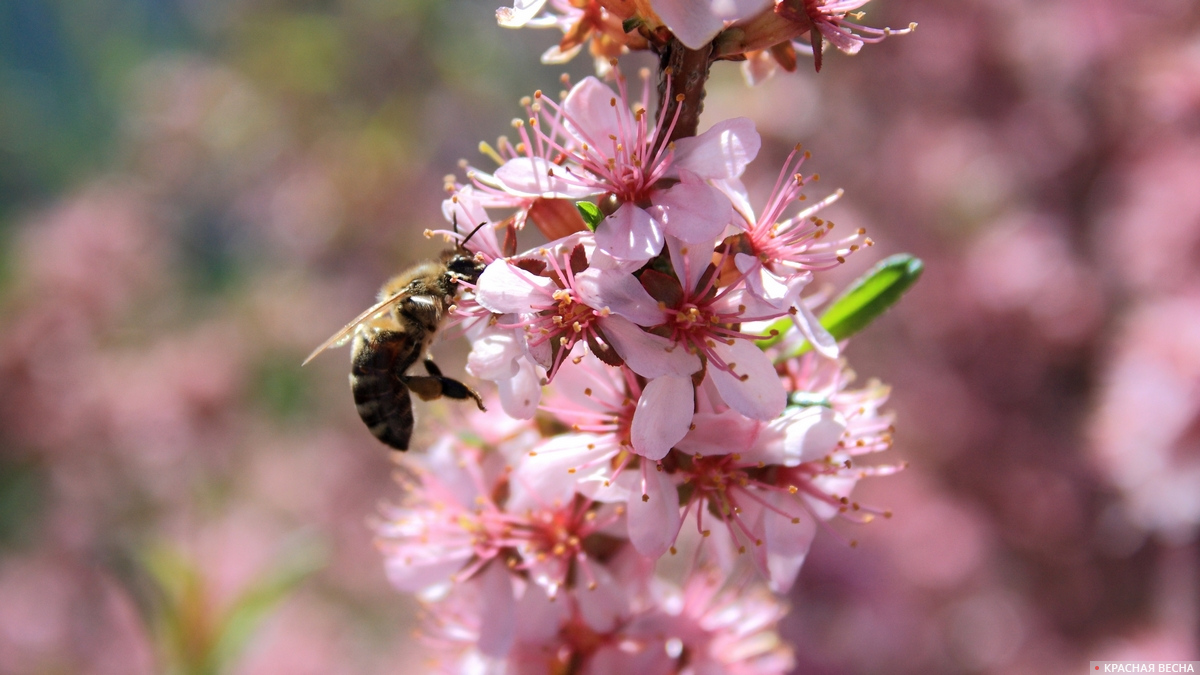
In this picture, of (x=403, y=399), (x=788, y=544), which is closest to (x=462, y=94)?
(x=403, y=399)

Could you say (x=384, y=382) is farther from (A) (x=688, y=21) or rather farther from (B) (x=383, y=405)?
(A) (x=688, y=21)

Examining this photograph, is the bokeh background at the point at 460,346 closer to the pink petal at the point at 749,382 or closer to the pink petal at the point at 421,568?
the pink petal at the point at 421,568

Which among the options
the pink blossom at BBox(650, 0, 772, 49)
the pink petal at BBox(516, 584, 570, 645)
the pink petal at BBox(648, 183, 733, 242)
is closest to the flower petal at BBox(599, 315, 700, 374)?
the pink petal at BBox(648, 183, 733, 242)

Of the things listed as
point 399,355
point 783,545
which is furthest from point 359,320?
point 783,545

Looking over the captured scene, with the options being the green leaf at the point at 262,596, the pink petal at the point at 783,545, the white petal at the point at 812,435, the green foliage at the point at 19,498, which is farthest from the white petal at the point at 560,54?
the green foliage at the point at 19,498

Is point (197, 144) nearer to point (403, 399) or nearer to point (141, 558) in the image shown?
point (141, 558)

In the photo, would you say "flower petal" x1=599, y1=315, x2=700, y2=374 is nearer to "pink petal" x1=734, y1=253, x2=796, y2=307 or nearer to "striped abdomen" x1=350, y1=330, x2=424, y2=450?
"pink petal" x1=734, y1=253, x2=796, y2=307
